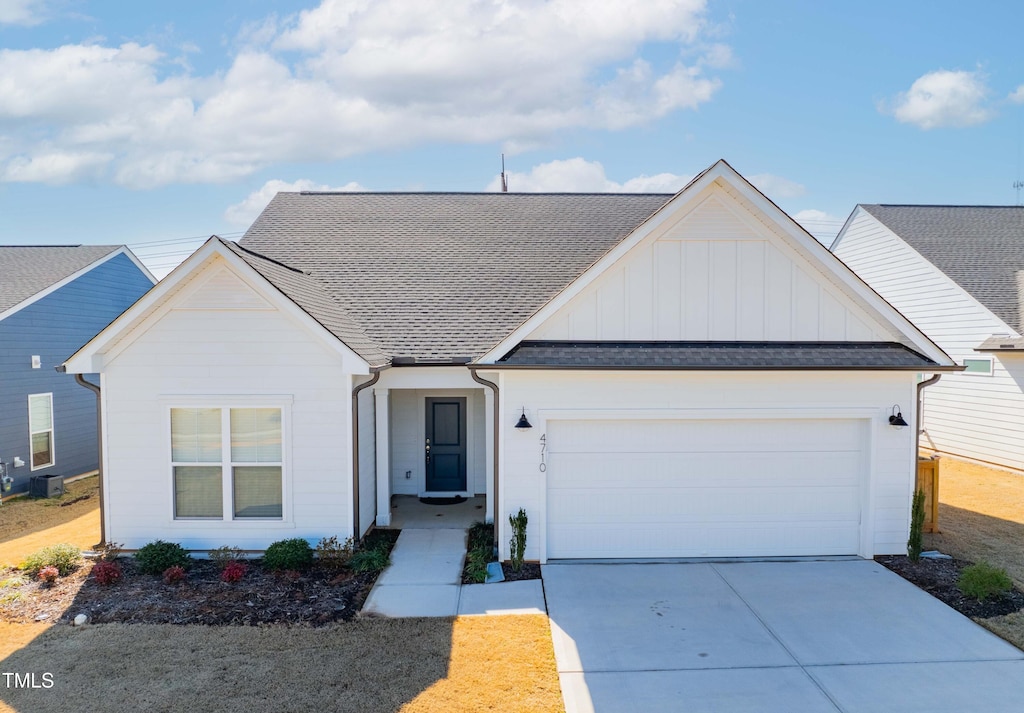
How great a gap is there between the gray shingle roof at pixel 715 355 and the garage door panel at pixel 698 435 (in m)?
0.92

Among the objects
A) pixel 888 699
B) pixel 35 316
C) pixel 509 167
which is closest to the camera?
pixel 888 699

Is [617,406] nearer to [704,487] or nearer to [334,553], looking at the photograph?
[704,487]

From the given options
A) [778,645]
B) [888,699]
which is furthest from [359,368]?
[888,699]

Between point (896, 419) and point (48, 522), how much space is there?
14.8 meters

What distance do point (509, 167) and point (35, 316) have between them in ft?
50.0

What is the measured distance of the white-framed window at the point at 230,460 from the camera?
9180 millimetres

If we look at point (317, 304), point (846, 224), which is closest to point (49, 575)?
point (317, 304)

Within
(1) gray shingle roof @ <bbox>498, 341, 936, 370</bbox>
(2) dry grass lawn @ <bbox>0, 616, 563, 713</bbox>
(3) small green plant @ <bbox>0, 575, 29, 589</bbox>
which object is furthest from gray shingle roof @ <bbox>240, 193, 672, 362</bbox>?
(3) small green plant @ <bbox>0, 575, 29, 589</bbox>

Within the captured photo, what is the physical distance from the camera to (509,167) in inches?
912

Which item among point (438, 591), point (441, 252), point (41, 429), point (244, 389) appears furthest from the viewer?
point (41, 429)

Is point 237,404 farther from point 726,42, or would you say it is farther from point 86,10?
point 726,42

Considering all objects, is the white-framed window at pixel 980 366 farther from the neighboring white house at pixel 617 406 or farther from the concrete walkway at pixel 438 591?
the concrete walkway at pixel 438 591

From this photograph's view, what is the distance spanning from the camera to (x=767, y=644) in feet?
21.3

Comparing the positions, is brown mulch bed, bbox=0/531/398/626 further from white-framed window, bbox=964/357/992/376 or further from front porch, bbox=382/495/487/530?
white-framed window, bbox=964/357/992/376
